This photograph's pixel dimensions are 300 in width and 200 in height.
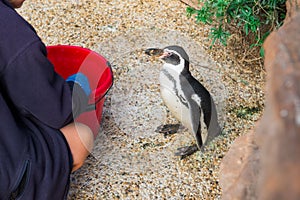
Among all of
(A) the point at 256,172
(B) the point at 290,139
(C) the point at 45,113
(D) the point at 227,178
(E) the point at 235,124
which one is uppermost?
(B) the point at 290,139

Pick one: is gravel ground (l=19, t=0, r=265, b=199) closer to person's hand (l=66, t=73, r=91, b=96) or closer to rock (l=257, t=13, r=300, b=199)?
person's hand (l=66, t=73, r=91, b=96)

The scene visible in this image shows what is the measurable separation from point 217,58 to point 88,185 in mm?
857

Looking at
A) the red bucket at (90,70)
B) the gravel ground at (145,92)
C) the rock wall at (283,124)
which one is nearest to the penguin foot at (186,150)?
the gravel ground at (145,92)

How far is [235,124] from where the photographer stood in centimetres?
175

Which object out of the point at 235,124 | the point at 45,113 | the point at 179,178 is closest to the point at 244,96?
the point at 235,124

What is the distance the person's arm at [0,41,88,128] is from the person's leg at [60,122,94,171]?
0.04 metres

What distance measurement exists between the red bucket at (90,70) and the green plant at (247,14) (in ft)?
1.54

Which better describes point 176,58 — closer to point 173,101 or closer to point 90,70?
point 173,101

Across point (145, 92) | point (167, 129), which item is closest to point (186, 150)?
point (167, 129)

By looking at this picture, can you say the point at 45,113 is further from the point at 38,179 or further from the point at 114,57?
the point at 114,57

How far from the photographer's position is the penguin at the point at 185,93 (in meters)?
1.47

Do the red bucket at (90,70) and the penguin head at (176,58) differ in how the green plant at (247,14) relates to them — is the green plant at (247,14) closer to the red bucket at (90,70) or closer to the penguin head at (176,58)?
the penguin head at (176,58)

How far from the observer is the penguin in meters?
1.47

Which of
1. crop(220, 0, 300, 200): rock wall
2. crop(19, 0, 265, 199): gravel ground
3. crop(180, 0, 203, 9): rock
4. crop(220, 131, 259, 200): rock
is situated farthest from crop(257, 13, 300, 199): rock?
crop(180, 0, 203, 9): rock
